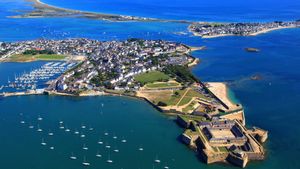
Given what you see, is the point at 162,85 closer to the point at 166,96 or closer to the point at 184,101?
the point at 166,96

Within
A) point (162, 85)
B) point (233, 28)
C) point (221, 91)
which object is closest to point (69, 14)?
point (233, 28)

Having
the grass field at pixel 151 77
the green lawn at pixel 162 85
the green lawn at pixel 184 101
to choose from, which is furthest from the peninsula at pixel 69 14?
the green lawn at pixel 184 101

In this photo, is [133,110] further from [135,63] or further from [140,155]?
[135,63]

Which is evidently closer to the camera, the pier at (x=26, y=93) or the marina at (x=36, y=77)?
the pier at (x=26, y=93)

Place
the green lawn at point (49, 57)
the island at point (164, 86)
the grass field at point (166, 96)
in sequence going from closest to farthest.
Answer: the island at point (164, 86), the grass field at point (166, 96), the green lawn at point (49, 57)

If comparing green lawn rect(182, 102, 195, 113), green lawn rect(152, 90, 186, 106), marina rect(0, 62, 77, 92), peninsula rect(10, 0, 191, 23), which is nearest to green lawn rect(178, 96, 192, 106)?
green lawn rect(152, 90, 186, 106)

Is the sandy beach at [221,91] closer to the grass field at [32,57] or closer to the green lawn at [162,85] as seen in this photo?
the green lawn at [162,85]

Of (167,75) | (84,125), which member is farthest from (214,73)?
(84,125)

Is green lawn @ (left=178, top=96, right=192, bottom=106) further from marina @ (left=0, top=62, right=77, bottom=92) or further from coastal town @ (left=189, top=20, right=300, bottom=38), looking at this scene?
coastal town @ (left=189, top=20, right=300, bottom=38)
